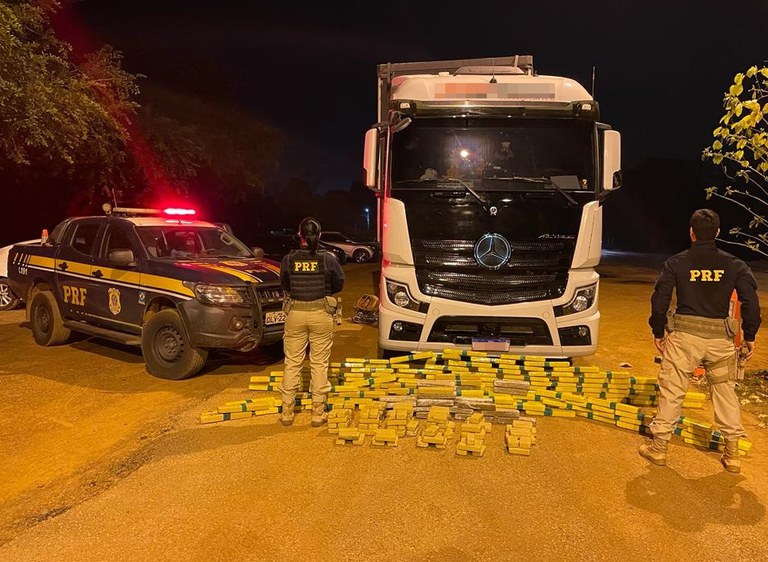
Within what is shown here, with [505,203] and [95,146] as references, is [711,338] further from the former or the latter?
[95,146]

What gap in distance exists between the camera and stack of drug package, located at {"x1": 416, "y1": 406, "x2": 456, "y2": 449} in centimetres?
452

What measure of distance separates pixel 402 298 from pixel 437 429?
1543 millimetres

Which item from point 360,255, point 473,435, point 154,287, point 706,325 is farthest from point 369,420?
point 360,255

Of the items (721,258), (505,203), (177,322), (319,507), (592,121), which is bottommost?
(319,507)

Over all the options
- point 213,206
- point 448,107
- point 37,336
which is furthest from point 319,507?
point 213,206

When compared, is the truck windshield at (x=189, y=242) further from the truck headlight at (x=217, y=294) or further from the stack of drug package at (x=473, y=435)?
the stack of drug package at (x=473, y=435)

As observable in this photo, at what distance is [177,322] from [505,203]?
12.6 ft

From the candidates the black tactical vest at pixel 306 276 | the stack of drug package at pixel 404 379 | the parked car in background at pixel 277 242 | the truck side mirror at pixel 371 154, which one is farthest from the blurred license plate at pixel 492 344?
the parked car in background at pixel 277 242

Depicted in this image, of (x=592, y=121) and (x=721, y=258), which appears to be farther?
(x=592, y=121)

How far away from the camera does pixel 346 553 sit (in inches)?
121

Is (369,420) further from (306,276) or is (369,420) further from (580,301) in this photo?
(580,301)

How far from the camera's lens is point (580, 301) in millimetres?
5711

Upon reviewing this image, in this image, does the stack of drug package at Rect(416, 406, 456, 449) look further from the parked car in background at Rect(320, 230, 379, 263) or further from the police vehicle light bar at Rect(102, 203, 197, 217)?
the parked car in background at Rect(320, 230, 379, 263)

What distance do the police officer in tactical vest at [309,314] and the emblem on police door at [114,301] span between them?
3.07 metres
